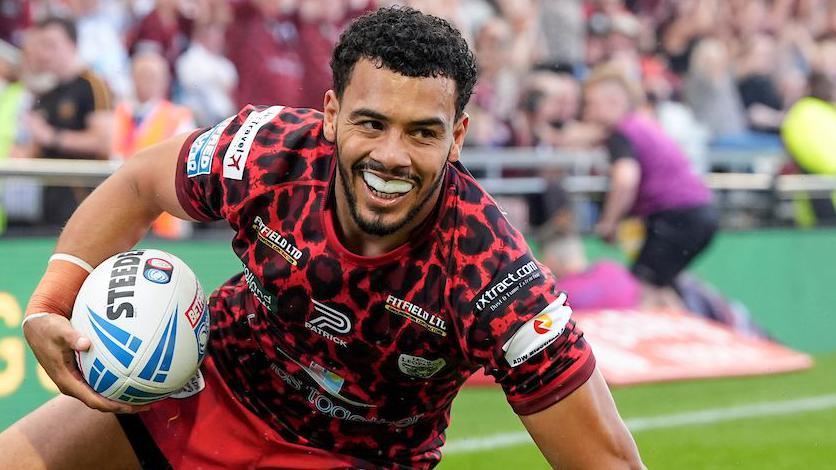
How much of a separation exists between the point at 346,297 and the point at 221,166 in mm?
620

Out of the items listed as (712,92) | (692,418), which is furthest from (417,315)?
(712,92)

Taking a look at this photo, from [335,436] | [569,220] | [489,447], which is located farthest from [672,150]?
[335,436]

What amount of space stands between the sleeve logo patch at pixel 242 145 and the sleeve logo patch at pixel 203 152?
0.06 m

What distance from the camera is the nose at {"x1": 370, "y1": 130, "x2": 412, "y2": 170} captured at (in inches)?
139

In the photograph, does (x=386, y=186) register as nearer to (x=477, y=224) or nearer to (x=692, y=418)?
(x=477, y=224)

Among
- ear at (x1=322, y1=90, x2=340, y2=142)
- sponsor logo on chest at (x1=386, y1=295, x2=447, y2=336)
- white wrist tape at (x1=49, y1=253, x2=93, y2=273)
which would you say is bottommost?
white wrist tape at (x1=49, y1=253, x2=93, y2=273)

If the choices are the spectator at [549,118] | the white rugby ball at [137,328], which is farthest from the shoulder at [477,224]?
Result: the spectator at [549,118]

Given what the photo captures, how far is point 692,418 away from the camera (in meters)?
8.52

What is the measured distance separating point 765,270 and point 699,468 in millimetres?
4858

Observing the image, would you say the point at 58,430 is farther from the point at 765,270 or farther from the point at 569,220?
the point at 765,270

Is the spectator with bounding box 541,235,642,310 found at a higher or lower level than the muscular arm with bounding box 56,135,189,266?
lower

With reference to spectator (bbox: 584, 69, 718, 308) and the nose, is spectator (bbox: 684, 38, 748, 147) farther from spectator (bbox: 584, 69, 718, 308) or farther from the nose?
the nose

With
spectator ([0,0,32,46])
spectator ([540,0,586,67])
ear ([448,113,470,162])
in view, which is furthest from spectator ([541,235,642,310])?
ear ([448,113,470,162])

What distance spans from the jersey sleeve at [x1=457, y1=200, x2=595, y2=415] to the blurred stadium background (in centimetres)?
343
